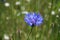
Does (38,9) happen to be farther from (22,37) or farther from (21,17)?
(22,37)

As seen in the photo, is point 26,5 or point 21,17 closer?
point 21,17

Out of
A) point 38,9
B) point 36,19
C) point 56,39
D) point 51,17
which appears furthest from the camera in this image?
point 38,9

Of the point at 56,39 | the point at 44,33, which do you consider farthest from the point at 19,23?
the point at 56,39

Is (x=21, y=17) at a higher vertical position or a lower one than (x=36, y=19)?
lower

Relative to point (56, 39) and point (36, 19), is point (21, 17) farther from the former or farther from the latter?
point (36, 19)

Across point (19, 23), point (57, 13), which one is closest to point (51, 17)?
point (57, 13)

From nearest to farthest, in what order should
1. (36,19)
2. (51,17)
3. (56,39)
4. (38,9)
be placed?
(36,19) < (56,39) < (51,17) < (38,9)
